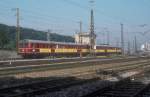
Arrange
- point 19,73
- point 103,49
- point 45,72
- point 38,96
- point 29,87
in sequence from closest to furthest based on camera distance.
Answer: point 38,96 < point 29,87 < point 19,73 < point 45,72 < point 103,49

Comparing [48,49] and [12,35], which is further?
[12,35]

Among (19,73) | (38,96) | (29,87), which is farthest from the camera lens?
(19,73)

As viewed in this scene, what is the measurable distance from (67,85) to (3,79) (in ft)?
14.9

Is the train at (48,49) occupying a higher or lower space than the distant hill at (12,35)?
lower

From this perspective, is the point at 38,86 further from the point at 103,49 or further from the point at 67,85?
the point at 103,49

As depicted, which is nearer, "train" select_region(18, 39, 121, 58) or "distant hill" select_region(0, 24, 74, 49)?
"train" select_region(18, 39, 121, 58)

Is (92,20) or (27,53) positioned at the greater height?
(92,20)

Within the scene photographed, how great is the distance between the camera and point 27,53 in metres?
50.2

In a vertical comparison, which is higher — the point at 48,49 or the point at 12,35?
the point at 12,35

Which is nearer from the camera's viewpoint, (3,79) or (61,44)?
(3,79)

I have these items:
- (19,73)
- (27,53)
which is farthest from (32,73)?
(27,53)

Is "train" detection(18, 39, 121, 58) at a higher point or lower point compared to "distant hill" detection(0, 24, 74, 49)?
lower

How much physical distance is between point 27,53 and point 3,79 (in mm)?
31883

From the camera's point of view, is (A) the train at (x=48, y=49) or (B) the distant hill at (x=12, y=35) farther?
(B) the distant hill at (x=12, y=35)
